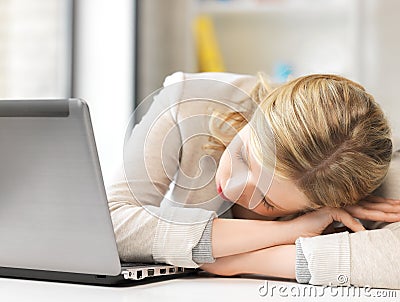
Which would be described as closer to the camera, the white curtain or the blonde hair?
the blonde hair

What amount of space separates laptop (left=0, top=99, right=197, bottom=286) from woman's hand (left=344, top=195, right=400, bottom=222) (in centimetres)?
34

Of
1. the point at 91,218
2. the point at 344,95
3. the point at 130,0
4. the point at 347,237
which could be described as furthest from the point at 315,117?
the point at 130,0

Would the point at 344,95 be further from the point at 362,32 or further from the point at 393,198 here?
the point at 362,32

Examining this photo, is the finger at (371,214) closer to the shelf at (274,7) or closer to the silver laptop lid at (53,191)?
the silver laptop lid at (53,191)

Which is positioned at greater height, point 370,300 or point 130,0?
point 130,0

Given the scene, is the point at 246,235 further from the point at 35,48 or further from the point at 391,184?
the point at 35,48

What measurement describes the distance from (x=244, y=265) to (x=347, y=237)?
0.16m

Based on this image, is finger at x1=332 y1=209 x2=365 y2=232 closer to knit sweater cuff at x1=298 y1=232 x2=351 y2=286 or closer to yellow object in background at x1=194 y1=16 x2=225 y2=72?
knit sweater cuff at x1=298 y1=232 x2=351 y2=286

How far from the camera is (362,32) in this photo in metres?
2.63

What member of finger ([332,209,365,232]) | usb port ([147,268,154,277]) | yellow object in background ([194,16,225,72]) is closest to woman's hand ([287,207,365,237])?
finger ([332,209,365,232])

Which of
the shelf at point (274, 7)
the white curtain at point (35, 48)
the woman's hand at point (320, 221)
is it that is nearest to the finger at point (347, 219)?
the woman's hand at point (320, 221)

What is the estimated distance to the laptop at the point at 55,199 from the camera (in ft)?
2.61

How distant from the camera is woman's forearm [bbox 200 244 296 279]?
1023mm

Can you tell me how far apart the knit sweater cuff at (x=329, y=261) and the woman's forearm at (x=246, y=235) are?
0.21 ft
